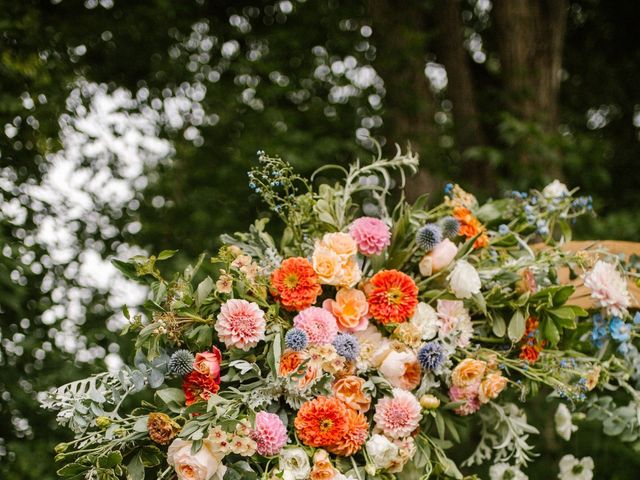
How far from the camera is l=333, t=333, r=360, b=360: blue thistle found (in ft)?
4.61

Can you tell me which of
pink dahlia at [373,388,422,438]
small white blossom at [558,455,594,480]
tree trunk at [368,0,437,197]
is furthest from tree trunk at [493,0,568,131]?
pink dahlia at [373,388,422,438]

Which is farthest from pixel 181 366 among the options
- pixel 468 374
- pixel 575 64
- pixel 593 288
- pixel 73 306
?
pixel 575 64

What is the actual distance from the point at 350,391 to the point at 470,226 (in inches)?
21.3

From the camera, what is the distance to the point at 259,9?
3303 millimetres

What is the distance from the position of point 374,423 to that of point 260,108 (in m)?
1.93

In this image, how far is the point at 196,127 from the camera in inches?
124

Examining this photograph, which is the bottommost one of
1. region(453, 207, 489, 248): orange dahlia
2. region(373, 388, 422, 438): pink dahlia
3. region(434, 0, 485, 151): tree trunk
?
region(373, 388, 422, 438): pink dahlia

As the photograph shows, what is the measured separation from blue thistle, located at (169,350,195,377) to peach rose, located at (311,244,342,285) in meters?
0.33

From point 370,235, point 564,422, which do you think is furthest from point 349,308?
point 564,422

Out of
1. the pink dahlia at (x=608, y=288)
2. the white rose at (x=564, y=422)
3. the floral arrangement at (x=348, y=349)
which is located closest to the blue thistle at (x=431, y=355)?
the floral arrangement at (x=348, y=349)

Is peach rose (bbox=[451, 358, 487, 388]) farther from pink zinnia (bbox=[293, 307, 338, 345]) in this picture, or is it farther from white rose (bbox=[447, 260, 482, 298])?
pink zinnia (bbox=[293, 307, 338, 345])

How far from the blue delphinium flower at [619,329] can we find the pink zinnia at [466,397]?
384 millimetres

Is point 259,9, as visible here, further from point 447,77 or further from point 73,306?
point 73,306

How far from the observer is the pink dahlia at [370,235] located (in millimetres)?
1524
